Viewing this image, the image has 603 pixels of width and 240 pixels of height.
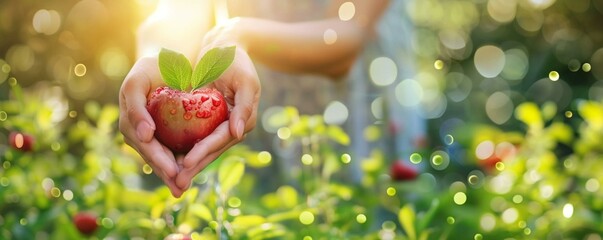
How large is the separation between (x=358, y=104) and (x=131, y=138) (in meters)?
0.91

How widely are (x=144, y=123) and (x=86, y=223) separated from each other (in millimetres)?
628

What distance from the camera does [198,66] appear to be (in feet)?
1.98

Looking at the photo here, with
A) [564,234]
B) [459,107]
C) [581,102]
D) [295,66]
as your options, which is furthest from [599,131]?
[459,107]

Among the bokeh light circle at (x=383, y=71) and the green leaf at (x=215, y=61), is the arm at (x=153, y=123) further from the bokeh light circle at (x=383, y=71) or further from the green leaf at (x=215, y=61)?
the bokeh light circle at (x=383, y=71)

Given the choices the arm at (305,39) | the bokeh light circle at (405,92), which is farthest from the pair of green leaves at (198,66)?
the bokeh light circle at (405,92)

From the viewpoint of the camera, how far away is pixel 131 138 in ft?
2.04

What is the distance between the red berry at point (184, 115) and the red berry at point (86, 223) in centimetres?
56

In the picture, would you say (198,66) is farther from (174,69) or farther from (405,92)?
(405,92)

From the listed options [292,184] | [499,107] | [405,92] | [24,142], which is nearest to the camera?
[24,142]

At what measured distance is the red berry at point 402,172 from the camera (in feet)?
4.74

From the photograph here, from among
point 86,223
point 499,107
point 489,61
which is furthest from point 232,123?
point 489,61

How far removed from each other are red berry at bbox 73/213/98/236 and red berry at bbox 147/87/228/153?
56 cm

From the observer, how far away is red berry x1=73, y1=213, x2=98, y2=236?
46.5 inches

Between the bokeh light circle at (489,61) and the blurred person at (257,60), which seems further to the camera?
→ the bokeh light circle at (489,61)
